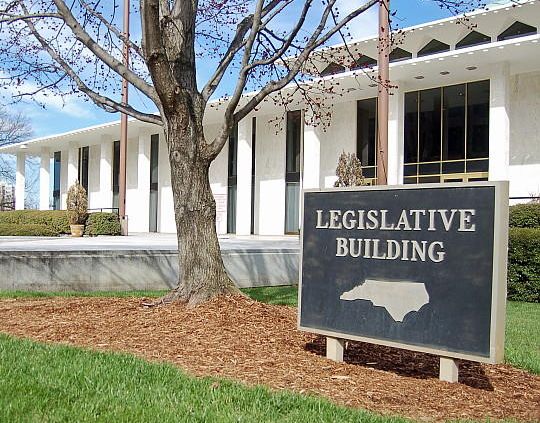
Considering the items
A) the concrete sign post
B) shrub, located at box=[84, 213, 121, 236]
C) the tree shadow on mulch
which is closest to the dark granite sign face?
the concrete sign post

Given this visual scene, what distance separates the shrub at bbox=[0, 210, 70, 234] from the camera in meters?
30.6

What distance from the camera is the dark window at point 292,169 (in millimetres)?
32812

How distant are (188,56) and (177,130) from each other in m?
0.99

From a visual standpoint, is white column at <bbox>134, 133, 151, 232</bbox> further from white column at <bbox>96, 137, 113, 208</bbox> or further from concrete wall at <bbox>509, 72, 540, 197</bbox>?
concrete wall at <bbox>509, 72, 540, 197</bbox>

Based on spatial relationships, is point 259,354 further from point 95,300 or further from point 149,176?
point 149,176

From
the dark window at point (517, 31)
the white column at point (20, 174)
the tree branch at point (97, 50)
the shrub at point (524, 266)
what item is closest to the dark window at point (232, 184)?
the dark window at point (517, 31)

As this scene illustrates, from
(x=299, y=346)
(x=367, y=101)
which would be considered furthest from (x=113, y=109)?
(x=367, y=101)

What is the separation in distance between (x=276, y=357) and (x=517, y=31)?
23.1 metres

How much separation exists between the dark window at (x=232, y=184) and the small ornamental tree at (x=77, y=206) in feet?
34.1

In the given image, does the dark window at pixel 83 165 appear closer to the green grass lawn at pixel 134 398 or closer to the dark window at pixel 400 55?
the dark window at pixel 400 55

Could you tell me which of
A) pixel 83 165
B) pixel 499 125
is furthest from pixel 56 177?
pixel 499 125

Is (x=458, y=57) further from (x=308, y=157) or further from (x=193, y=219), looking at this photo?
(x=193, y=219)

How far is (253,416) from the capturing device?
12.5 ft

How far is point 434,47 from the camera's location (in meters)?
27.2
